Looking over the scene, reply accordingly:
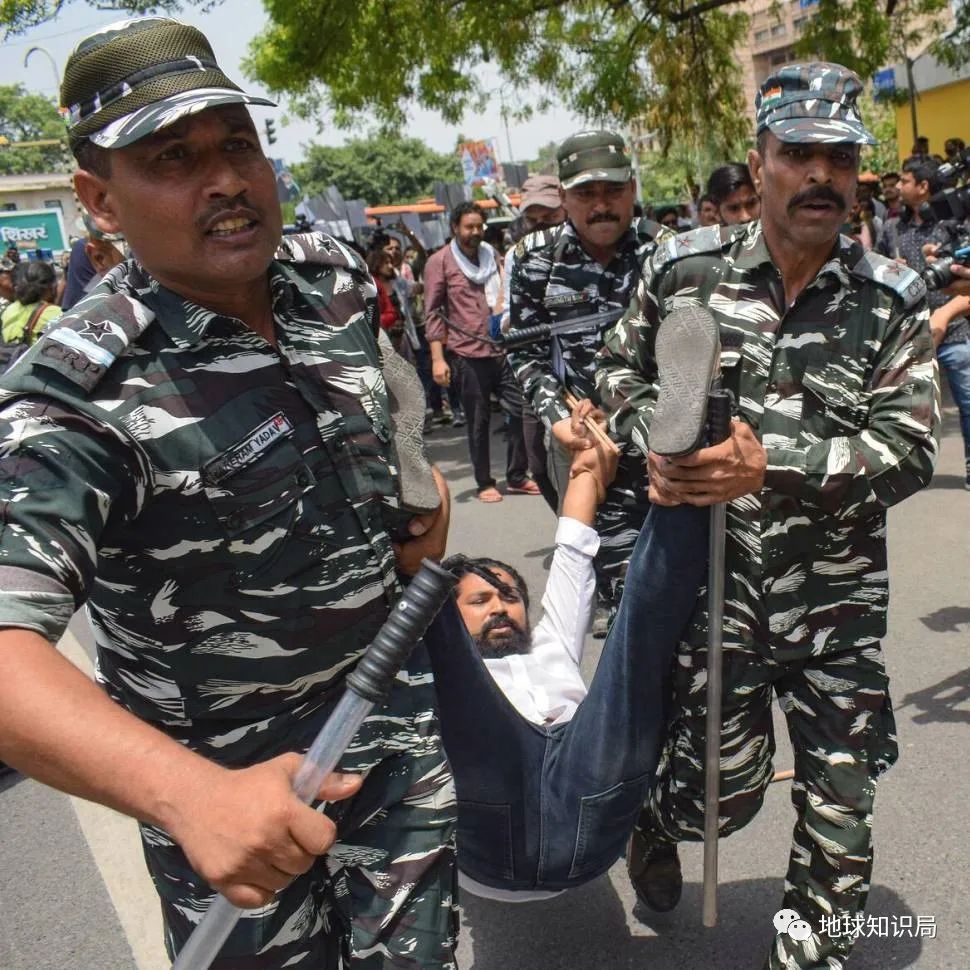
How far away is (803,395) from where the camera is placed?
87.4 inches

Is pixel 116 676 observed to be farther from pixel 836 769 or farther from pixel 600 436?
pixel 600 436

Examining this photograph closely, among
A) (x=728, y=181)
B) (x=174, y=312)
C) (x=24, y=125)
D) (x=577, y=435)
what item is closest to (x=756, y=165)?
(x=577, y=435)

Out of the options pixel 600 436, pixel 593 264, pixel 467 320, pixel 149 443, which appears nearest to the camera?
pixel 149 443

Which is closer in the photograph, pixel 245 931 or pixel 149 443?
pixel 149 443

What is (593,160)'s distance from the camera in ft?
12.2

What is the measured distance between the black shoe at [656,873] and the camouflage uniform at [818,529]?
36 centimetres

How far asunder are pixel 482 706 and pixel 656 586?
0.45 metres

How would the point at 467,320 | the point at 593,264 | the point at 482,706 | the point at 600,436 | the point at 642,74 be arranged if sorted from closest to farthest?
the point at 482,706
the point at 600,436
the point at 593,264
the point at 467,320
the point at 642,74

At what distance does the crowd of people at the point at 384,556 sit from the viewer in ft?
4.32

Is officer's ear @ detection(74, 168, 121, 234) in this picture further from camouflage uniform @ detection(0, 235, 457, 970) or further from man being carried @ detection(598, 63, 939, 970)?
man being carried @ detection(598, 63, 939, 970)

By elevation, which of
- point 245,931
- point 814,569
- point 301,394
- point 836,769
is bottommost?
point 836,769

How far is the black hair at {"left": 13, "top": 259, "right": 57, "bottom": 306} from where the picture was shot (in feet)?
21.8

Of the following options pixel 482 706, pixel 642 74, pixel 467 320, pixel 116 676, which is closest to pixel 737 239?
pixel 482 706

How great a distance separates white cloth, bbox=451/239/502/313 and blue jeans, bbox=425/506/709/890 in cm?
548
